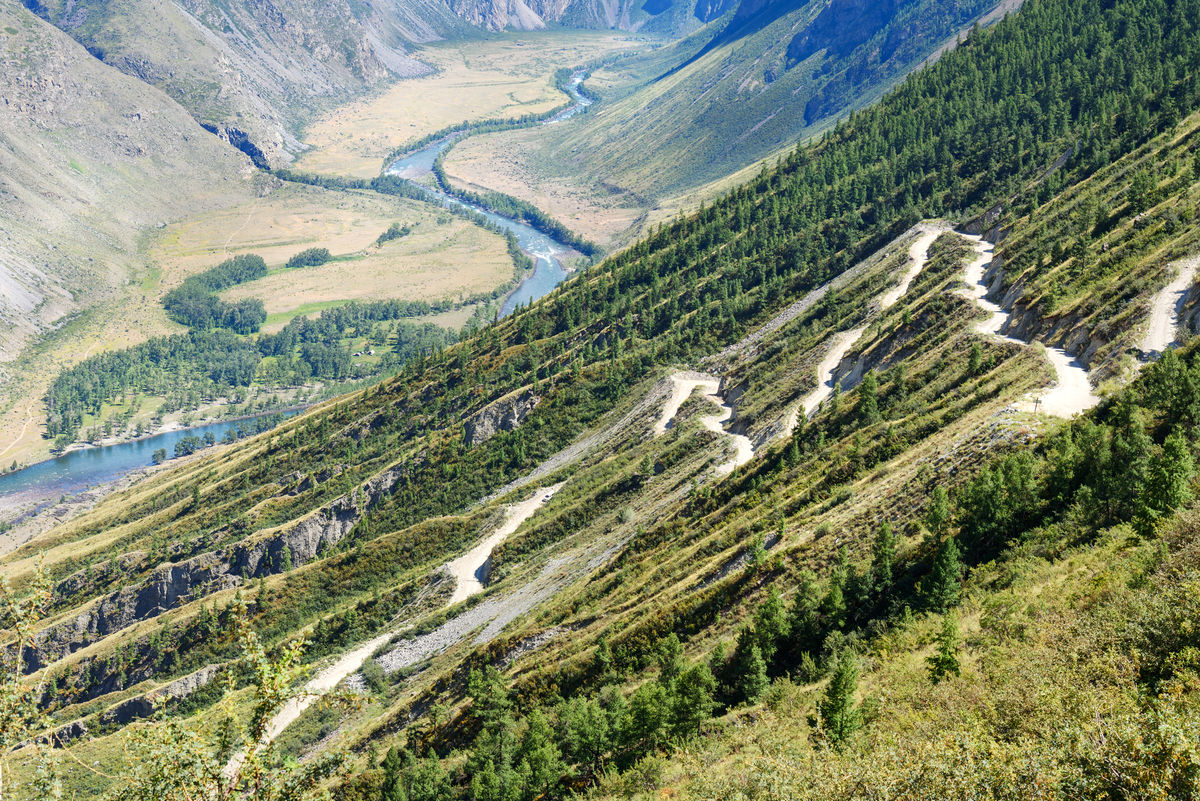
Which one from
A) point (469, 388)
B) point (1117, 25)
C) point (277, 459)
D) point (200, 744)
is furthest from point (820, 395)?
point (1117, 25)

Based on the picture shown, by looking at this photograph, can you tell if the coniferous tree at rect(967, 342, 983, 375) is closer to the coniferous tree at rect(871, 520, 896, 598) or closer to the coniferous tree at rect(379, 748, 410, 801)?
the coniferous tree at rect(871, 520, 896, 598)

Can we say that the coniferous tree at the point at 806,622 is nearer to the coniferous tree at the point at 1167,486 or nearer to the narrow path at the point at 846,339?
the coniferous tree at the point at 1167,486

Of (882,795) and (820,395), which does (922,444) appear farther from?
(882,795)

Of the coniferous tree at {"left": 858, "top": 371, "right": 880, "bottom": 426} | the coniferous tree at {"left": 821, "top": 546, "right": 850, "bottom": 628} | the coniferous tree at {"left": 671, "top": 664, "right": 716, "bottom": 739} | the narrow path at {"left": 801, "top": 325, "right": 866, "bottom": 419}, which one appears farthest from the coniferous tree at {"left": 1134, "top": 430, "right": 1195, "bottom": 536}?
the narrow path at {"left": 801, "top": 325, "right": 866, "bottom": 419}

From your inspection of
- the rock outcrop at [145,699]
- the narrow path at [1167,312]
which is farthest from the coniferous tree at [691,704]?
the rock outcrop at [145,699]

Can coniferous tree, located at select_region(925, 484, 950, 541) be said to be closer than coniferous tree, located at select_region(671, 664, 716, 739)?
No

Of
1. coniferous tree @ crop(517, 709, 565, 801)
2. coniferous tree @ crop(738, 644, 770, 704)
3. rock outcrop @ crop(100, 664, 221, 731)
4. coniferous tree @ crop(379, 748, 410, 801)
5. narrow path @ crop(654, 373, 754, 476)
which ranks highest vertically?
coniferous tree @ crop(738, 644, 770, 704)

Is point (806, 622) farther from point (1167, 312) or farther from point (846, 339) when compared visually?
point (846, 339)
